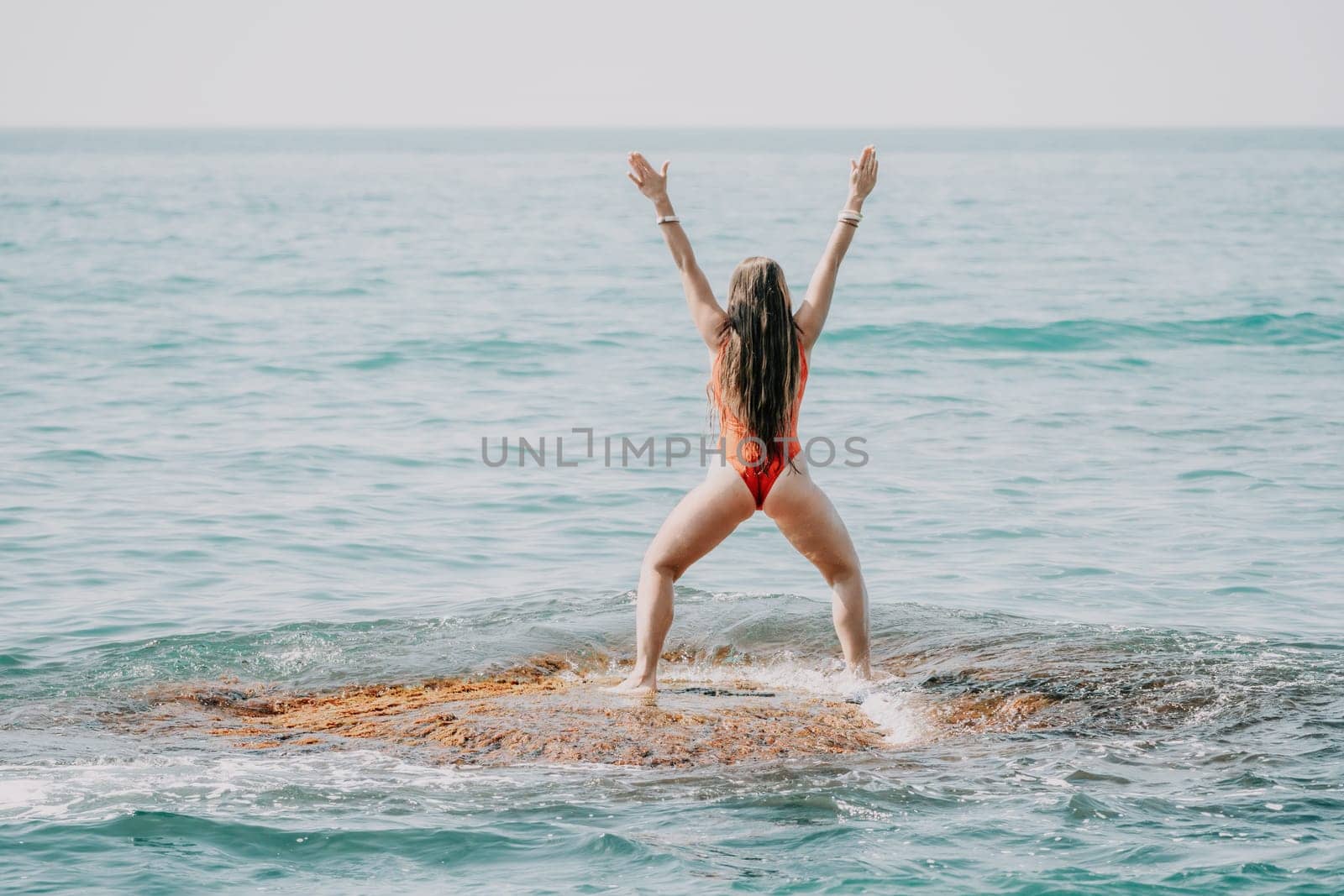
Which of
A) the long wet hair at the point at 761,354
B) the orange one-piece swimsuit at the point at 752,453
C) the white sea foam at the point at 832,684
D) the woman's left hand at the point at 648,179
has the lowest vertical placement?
the white sea foam at the point at 832,684

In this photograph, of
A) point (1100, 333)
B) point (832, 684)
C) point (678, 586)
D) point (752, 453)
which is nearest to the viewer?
point (752, 453)

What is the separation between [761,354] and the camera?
21.2 ft

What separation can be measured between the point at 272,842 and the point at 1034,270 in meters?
30.0

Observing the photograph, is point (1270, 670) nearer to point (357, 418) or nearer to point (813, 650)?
point (813, 650)

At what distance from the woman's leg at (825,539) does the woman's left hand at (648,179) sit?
144 cm

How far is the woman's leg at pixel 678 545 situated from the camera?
6.60 metres

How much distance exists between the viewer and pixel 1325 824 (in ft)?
17.8

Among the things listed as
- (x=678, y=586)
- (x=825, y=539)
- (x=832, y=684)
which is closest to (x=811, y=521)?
(x=825, y=539)

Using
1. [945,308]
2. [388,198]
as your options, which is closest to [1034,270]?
[945,308]

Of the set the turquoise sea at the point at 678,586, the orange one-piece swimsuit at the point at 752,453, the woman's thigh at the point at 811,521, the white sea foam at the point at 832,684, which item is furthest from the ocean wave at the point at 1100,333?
the orange one-piece swimsuit at the point at 752,453

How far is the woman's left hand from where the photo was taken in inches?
258

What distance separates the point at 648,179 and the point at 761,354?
986mm

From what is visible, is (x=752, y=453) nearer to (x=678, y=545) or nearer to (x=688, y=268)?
(x=678, y=545)

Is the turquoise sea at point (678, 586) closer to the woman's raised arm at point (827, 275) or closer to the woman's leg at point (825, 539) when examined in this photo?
the woman's leg at point (825, 539)
